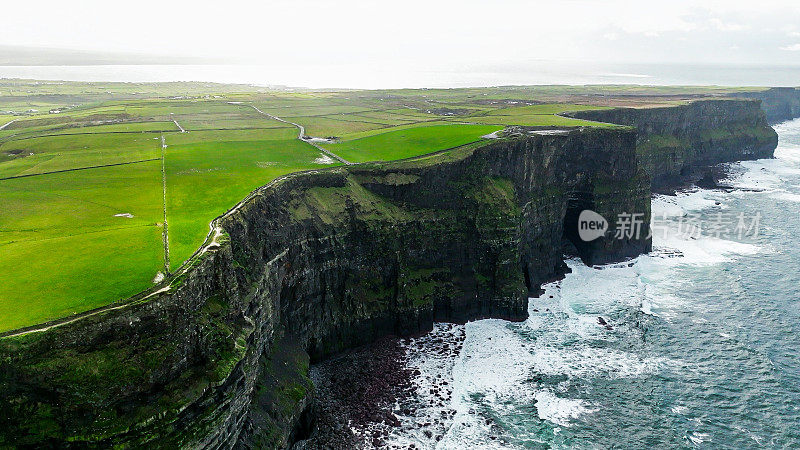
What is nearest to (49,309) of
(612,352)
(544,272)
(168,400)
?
(168,400)

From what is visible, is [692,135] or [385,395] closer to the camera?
[385,395]

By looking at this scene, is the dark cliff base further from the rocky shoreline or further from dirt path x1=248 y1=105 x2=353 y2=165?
dirt path x1=248 y1=105 x2=353 y2=165

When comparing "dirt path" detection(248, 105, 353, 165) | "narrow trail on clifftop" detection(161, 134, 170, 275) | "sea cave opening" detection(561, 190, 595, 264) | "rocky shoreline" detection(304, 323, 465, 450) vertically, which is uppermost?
"dirt path" detection(248, 105, 353, 165)

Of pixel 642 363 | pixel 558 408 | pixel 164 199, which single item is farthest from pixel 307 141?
pixel 642 363

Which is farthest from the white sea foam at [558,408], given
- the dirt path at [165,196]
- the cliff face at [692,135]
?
the cliff face at [692,135]

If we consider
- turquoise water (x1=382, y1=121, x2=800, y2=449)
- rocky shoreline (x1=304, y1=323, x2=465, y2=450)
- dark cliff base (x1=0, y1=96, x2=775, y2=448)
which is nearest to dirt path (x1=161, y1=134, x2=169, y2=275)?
dark cliff base (x1=0, y1=96, x2=775, y2=448)

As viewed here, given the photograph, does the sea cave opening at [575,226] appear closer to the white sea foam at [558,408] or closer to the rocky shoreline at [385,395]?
the rocky shoreline at [385,395]

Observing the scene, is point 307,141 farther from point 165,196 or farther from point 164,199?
point 164,199
